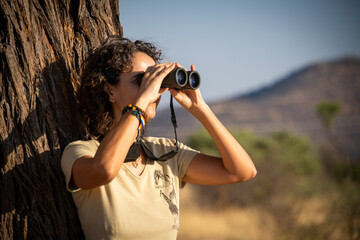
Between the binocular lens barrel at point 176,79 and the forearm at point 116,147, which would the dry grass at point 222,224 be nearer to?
the binocular lens barrel at point 176,79

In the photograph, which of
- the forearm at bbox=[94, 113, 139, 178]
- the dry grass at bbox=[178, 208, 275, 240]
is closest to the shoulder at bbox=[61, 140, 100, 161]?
the forearm at bbox=[94, 113, 139, 178]

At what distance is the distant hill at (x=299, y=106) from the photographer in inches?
1953

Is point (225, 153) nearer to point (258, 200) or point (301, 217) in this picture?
point (301, 217)

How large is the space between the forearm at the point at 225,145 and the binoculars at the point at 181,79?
0.50 feet

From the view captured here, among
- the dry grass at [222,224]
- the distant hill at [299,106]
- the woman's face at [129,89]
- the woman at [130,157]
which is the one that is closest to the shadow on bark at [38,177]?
the woman at [130,157]

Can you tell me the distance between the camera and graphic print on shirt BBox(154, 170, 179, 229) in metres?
2.06

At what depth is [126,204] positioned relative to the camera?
6.15 ft

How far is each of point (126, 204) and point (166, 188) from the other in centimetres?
31

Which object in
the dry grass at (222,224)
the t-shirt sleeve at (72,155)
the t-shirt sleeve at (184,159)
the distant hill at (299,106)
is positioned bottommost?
the distant hill at (299,106)

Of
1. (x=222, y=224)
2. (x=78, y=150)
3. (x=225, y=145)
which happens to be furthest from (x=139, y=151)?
(x=222, y=224)

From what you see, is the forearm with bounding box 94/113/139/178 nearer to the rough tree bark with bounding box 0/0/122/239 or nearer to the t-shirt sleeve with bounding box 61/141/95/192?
the t-shirt sleeve with bounding box 61/141/95/192

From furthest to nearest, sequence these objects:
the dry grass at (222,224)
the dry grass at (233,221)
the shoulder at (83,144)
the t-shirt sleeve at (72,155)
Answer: the dry grass at (222,224)
the dry grass at (233,221)
the shoulder at (83,144)
the t-shirt sleeve at (72,155)

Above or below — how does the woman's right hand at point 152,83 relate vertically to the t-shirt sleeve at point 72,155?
above

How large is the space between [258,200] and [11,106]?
963 cm
